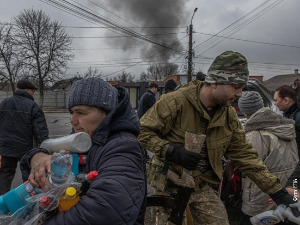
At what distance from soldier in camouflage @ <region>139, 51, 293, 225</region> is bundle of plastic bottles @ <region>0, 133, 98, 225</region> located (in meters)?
1.17

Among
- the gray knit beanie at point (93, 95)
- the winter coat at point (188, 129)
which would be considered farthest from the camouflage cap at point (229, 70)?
the gray knit beanie at point (93, 95)

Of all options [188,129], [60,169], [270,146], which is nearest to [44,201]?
[60,169]

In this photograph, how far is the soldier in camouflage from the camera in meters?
2.31

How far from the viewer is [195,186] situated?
7.96 ft

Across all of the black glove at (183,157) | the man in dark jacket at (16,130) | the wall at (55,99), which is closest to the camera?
the black glove at (183,157)

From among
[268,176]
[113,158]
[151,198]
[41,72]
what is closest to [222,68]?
[268,176]

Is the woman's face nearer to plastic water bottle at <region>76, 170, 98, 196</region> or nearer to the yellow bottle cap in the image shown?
plastic water bottle at <region>76, 170, 98, 196</region>

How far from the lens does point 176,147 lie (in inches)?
87.2

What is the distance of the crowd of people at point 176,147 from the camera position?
1.12m

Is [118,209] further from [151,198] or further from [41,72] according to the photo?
[41,72]

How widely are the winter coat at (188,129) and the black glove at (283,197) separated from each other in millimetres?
35

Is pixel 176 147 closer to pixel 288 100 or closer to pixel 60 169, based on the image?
pixel 60 169

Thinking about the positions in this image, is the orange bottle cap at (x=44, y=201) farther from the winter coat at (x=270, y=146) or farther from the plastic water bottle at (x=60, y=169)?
the winter coat at (x=270, y=146)

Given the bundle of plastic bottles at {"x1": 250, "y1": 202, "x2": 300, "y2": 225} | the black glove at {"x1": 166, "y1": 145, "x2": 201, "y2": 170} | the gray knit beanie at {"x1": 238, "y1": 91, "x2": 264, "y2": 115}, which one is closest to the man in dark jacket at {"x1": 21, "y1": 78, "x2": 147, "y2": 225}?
the black glove at {"x1": 166, "y1": 145, "x2": 201, "y2": 170}
